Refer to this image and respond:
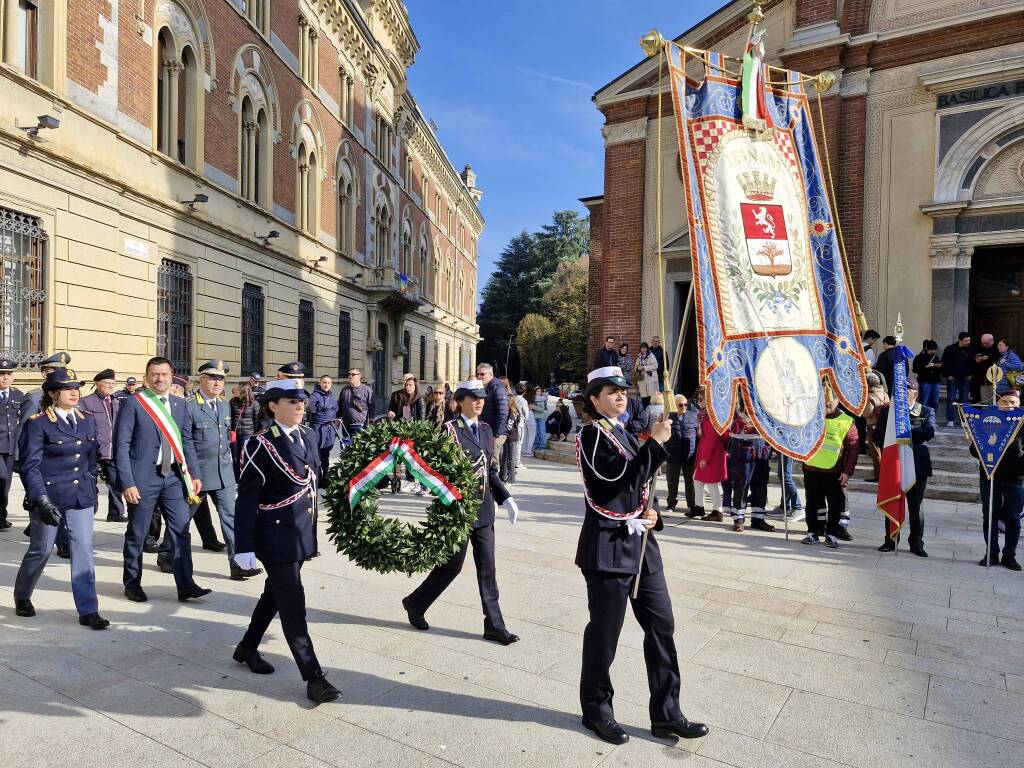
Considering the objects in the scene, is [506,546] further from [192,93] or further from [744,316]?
[192,93]

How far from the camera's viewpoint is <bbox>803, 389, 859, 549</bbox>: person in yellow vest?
8289mm

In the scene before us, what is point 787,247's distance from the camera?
8242 mm

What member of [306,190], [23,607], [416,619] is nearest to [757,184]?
[416,619]

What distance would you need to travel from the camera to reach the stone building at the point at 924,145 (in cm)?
1480

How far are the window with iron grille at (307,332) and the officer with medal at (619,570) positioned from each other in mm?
21054

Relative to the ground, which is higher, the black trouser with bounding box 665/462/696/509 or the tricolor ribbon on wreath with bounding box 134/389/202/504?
the tricolor ribbon on wreath with bounding box 134/389/202/504

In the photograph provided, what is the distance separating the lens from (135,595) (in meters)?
5.70

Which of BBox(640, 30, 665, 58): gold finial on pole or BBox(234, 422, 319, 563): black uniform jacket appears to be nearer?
BBox(234, 422, 319, 563): black uniform jacket

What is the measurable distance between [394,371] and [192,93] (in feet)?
60.8

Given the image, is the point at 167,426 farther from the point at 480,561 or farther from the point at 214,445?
the point at 480,561

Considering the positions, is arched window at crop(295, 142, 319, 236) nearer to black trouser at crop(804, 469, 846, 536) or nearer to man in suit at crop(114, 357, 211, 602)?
man in suit at crop(114, 357, 211, 602)

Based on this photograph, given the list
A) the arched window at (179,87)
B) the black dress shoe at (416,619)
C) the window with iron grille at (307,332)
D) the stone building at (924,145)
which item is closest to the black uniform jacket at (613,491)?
the black dress shoe at (416,619)

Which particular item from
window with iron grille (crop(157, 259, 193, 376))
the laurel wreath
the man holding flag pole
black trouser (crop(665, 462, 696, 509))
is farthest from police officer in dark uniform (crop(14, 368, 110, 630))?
window with iron grille (crop(157, 259, 193, 376))

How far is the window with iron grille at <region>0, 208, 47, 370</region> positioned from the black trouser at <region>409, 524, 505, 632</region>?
953 centimetres
